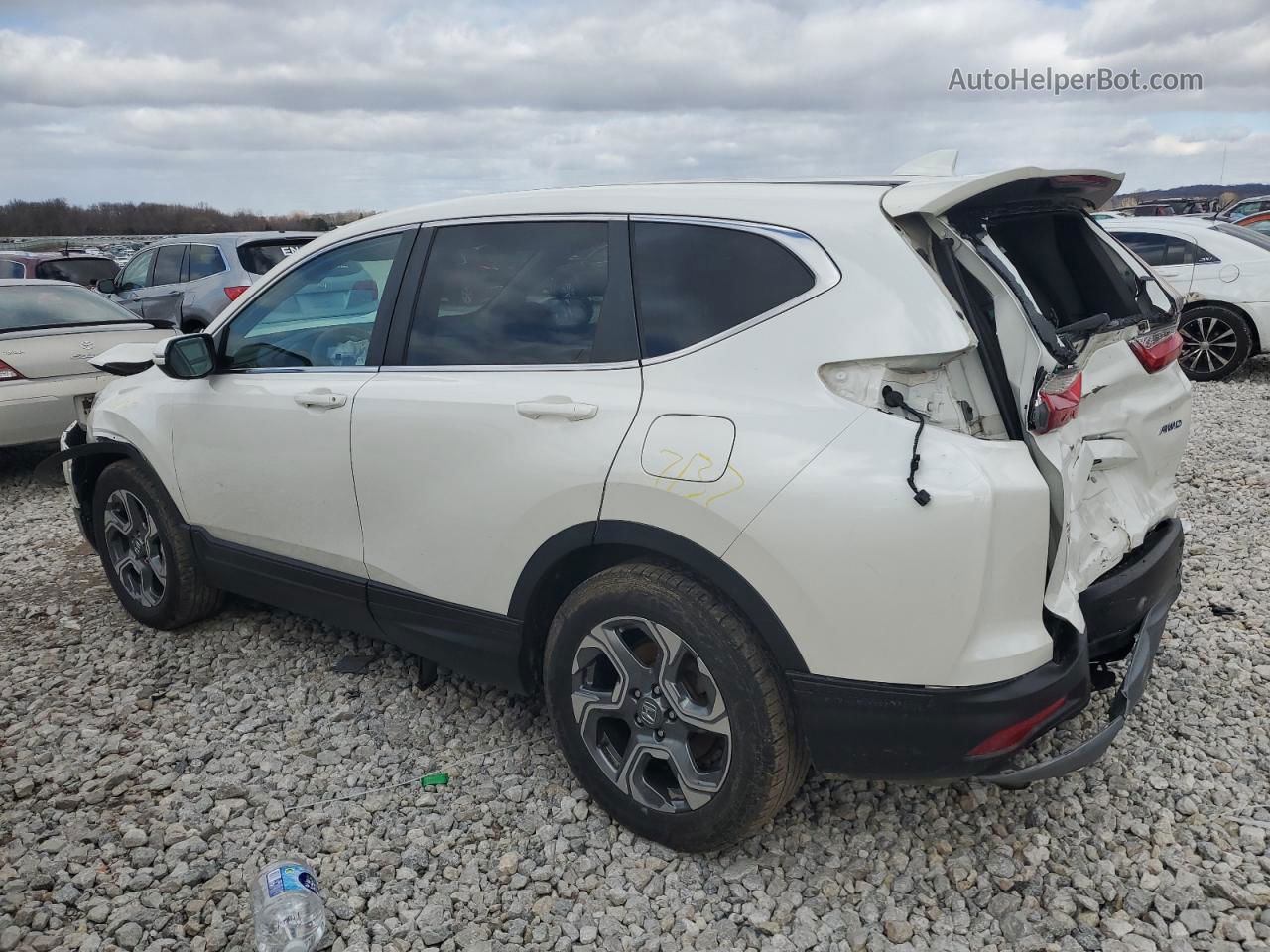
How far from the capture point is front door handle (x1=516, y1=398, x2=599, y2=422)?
2.69 metres

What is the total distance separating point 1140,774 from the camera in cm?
310

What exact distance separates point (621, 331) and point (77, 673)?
296 centimetres

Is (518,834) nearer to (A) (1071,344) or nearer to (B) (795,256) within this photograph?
(B) (795,256)

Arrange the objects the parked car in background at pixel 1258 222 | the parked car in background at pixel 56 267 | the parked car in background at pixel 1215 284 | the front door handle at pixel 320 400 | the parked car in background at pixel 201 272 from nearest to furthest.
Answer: the front door handle at pixel 320 400
the parked car in background at pixel 1215 284
the parked car in background at pixel 201 272
the parked car in background at pixel 56 267
the parked car in background at pixel 1258 222

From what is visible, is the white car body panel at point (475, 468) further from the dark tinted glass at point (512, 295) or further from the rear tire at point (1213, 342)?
the rear tire at point (1213, 342)

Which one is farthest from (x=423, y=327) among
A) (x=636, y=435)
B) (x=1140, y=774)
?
(x=1140, y=774)

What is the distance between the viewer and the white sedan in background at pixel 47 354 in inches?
265

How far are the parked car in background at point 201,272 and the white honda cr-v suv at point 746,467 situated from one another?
8.29 meters

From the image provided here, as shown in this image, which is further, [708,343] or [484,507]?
[484,507]

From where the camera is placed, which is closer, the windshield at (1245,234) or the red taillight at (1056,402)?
the red taillight at (1056,402)

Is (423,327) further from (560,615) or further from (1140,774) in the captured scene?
(1140,774)

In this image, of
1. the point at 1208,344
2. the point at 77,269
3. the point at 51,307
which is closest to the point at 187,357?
the point at 51,307

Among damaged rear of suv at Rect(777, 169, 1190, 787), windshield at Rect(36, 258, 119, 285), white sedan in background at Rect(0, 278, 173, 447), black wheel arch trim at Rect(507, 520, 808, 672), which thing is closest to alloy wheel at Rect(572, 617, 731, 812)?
black wheel arch trim at Rect(507, 520, 808, 672)

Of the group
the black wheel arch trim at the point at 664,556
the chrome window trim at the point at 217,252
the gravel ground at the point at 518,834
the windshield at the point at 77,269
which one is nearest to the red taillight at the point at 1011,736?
the black wheel arch trim at the point at 664,556
